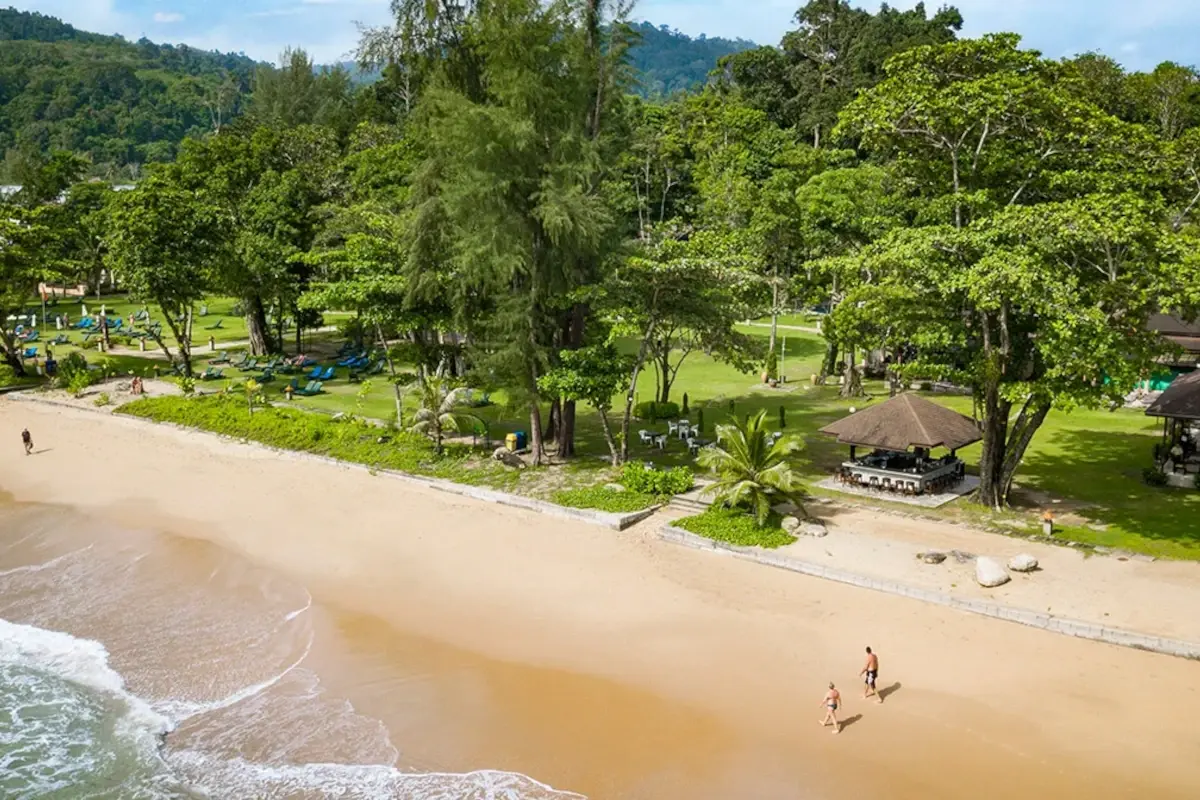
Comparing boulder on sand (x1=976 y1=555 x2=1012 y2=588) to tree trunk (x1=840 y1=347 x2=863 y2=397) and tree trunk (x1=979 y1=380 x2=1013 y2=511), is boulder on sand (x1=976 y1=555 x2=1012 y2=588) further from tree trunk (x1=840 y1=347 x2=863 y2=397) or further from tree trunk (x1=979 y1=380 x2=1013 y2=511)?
tree trunk (x1=840 y1=347 x2=863 y2=397)

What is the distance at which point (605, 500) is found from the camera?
75.2 ft

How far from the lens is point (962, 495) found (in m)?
22.9

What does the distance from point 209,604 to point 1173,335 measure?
36597 millimetres

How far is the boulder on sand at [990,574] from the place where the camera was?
17.1 m

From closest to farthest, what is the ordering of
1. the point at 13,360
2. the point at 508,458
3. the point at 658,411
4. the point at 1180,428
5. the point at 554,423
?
the point at 1180,428 < the point at 508,458 < the point at 554,423 < the point at 658,411 < the point at 13,360

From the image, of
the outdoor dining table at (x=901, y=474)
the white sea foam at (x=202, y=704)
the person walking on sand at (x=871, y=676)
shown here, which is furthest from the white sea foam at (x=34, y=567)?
the outdoor dining table at (x=901, y=474)

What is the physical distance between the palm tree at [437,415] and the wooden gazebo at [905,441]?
1084cm

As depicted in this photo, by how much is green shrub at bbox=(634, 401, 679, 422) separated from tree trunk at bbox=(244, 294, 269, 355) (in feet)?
70.9

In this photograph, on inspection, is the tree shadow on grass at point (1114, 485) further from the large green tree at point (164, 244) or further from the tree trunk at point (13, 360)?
the tree trunk at point (13, 360)

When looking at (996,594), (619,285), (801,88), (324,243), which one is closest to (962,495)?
(996,594)

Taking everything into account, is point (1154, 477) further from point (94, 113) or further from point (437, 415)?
point (94, 113)

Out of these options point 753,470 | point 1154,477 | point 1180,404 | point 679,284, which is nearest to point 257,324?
point 679,284

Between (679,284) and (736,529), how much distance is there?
7205 millimetres

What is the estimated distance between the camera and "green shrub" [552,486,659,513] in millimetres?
22484
